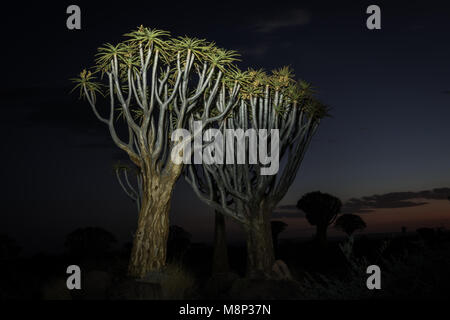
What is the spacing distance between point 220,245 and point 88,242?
16.9 m

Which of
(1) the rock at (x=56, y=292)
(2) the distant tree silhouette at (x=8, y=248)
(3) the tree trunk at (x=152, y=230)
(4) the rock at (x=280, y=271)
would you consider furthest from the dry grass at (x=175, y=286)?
(2) the distant tree silhouette at (x=8, y=248)

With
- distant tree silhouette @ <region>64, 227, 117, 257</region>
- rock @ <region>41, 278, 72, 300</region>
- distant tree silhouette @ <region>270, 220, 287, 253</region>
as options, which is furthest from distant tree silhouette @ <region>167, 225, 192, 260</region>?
rock @ <region>41, 278, 72, 300</region>

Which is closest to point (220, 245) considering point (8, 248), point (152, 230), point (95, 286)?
point (152, 230)

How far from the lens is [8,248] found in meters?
18.8

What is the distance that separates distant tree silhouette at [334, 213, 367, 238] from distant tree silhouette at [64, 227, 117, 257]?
26351 millimetres

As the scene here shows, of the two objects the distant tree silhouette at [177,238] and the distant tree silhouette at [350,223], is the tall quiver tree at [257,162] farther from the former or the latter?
the distant tree silhouette at [350,223]

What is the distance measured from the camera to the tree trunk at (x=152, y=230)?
1039 centimetres

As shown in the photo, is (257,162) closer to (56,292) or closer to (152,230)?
(152,230)

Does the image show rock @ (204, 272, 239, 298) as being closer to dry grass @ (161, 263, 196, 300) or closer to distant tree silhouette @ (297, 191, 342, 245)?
dry grass @ (161, 263, 196, 300)

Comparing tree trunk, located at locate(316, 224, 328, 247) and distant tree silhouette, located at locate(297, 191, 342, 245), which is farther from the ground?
distant tree silhouette, located at locate(297, 191, 342, 245)

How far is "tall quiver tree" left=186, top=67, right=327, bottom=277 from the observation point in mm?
12688
